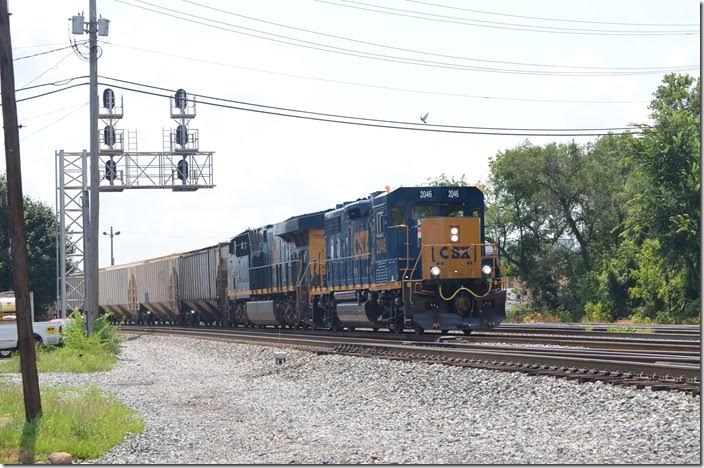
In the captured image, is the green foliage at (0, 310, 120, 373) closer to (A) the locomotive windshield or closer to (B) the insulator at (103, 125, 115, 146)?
(A) the locomotive windshield

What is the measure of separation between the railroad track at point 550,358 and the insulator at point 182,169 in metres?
17.2

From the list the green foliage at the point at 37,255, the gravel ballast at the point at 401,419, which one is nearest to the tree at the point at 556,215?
the green foliage at the point at 37,255

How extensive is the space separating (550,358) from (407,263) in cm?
785

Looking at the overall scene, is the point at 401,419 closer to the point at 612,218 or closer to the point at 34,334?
the point at 34,334

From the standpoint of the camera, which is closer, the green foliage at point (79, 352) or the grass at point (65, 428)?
the grass at point (65, 428)

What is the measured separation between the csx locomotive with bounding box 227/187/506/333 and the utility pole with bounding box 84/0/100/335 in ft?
20.4

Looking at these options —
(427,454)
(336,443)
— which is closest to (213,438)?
(336,443)

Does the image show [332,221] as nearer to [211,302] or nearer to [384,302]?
[384,302]

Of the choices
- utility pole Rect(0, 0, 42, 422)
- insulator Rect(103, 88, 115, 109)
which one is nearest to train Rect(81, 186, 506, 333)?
insulator Rect(103, 88, 115, 109)

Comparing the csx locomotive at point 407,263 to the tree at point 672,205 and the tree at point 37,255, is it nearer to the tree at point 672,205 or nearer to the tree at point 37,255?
the tree at point 672,205

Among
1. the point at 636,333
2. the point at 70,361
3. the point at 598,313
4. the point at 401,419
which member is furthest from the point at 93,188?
the point at 598,313

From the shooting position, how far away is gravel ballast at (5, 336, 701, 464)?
34.0ft

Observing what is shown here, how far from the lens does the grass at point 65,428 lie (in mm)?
11883

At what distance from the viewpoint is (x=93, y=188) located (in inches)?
1184
